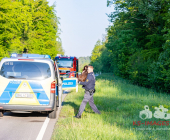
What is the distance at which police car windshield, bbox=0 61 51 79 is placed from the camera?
26.9 feet

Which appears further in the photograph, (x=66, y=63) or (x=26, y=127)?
(x=66, y=63)

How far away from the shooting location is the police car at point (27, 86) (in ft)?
26.5

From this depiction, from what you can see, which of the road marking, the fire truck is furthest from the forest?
the road marking

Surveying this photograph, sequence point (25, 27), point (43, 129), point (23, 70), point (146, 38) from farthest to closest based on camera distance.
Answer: point (25, 27) → point (146, 38) → point (23, 70) → point (43, 129)

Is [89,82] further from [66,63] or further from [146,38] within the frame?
[146,38]

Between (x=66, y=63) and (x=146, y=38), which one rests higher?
(x=146, y=38)

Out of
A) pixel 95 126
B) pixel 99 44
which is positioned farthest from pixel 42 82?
pixel 99 44

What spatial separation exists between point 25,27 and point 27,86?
116 feet

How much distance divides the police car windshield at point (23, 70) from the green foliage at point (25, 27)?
22.7m

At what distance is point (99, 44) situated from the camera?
141m

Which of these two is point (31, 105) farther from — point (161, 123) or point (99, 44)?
point (99, 44)

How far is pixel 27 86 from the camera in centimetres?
809

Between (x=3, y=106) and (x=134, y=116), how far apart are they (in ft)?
14.7

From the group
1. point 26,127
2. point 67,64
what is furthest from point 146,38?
point 26,127
